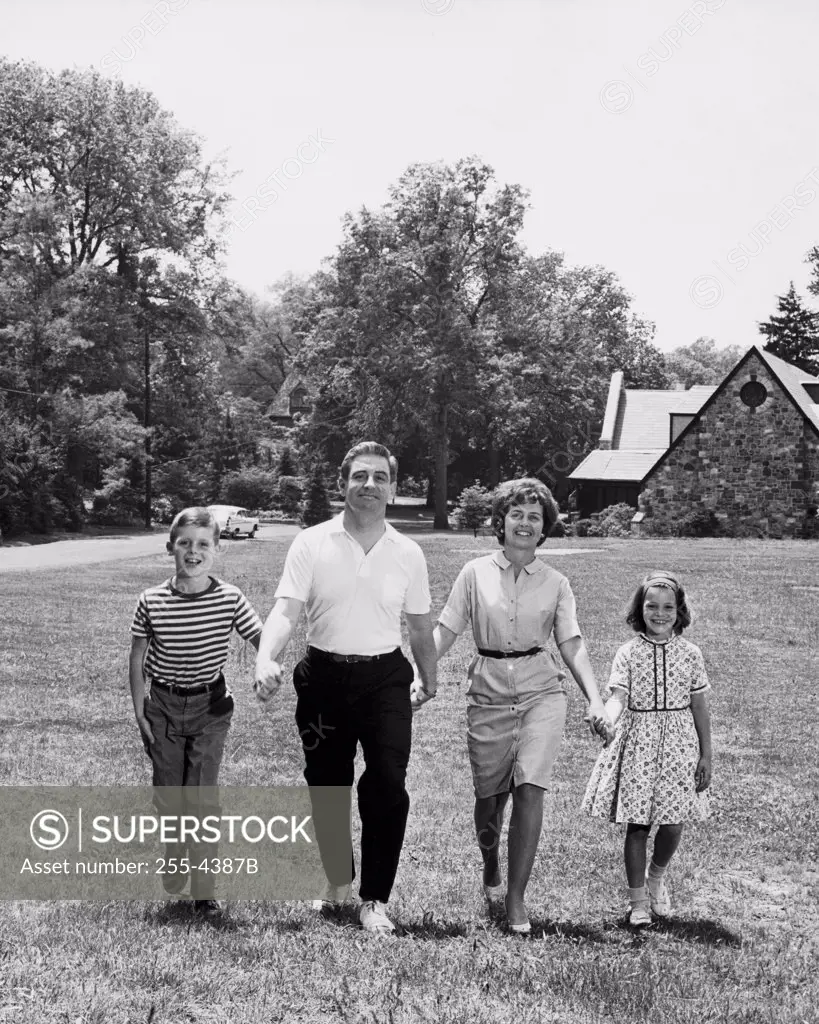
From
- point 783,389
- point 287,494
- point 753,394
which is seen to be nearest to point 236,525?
point 287,494

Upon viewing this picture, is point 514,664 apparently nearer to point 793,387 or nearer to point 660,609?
point 660,609

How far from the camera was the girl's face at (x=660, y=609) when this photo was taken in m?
5.39

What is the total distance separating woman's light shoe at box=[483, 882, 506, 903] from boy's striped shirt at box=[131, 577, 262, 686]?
161 centimetres

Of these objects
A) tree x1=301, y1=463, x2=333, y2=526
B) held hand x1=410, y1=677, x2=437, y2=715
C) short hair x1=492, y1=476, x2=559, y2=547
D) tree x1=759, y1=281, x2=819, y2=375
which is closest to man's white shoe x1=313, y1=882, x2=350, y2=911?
held hand x1=410, y1=677, x2=437, y2=715

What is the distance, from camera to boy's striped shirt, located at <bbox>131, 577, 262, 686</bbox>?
514 cm

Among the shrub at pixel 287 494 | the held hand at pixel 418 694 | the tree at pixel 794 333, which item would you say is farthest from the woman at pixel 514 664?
the tree at pixel 794 333

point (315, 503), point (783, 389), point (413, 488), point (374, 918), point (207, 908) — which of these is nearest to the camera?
point (374, 918)

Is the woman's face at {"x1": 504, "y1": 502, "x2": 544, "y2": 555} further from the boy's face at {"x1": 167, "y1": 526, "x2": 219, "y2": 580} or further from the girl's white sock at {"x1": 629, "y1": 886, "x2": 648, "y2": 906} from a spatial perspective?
the girl's white sock at {"x1": 629, "y1": 886, "x2": 648, "y2": 906}

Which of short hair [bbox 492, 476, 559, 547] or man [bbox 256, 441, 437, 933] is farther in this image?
short hair [bbox 492, 476, 559, 547]

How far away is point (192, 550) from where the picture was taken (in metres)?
5.12

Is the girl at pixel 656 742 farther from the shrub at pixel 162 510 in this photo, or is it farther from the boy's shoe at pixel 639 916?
the shrub at pixel 162 510

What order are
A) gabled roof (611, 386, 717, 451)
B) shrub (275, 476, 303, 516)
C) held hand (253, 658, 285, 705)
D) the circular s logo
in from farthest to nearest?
1. shrub (275, 476, 303, 516)
2. gabled roof (611, 386, 717, 451)
3. the circular s logo
4. held hand (253, 658, 285, 705)

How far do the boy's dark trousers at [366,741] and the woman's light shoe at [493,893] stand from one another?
618 millimetres

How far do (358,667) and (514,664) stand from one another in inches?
30.2
